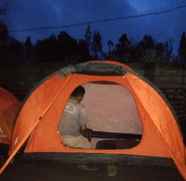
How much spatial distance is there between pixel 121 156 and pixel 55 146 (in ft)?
3.49

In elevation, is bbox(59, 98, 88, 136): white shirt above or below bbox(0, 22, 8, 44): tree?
below

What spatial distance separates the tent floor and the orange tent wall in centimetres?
94

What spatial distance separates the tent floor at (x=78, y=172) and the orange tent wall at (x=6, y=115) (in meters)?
0.94

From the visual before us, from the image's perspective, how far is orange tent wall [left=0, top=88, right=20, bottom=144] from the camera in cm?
924

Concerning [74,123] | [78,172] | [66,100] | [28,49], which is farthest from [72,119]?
[28,49]

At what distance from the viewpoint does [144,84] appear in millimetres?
8258

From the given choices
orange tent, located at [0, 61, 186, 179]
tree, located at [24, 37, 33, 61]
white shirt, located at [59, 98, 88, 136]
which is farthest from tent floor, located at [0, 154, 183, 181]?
tree, located at [24, 37, 33, 61]

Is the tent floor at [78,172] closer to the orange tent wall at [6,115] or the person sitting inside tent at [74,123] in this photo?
the person sitting inside tent at [74,123]

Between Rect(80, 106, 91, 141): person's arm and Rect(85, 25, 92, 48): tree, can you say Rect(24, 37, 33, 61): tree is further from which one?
Rect(80, 106, 91, 141): person's arm

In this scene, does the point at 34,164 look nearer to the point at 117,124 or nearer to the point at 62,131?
the point at 62,131

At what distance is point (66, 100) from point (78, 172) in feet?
4.42

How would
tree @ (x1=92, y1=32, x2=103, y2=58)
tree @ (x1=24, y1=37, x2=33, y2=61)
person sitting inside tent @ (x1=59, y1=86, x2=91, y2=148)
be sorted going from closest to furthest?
1. person sitting inside tent @ (x1=59, y1=86, x2=91, y2=148)
2. tree @ (x1=24, y1=37, x2=33, y2=61)
3. tree @ (x1=92, y1=32, x2=103, y2=58)

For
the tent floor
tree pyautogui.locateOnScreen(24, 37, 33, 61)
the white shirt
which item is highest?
tree pyautogui.locateOnScreen(24, 37, 33, 61)

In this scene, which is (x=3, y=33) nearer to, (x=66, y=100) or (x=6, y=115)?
(x=6, y=115)
